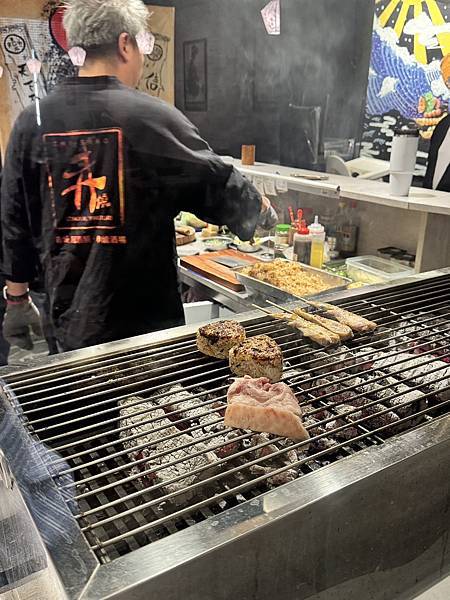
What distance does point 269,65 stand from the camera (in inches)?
136

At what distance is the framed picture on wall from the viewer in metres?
2.89

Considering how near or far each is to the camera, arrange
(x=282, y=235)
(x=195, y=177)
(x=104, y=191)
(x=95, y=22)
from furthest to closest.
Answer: (x=282, y=235), (x=195, y=177), (x=104, y=191), (x=95, y=22)

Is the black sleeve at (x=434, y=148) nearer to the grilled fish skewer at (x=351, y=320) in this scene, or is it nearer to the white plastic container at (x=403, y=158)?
the white plastic container at (x=403, y=158)

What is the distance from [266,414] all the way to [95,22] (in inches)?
79.0

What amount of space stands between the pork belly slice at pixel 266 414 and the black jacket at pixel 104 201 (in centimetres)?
141

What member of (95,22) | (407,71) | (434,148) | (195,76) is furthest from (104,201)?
(407,71)

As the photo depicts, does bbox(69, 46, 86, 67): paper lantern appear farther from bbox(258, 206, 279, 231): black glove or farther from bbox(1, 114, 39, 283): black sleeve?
bbox(258, 206, 279, 231): black glove

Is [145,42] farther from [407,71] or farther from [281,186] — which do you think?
[407,71]

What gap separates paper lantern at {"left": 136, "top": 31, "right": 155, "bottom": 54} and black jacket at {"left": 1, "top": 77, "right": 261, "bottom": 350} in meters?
0.26

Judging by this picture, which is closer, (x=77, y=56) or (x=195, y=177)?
(x=77, y=56)

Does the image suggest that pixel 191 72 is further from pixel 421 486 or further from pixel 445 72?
pixel 445 72

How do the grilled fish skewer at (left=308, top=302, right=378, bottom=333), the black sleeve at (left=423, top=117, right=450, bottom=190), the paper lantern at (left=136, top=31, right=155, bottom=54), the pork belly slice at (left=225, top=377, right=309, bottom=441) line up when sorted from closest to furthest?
1. the pork belly slice at (left=225, top=377, right=309, bottom=441)
2. the grilled fish skewer at (left=308, top=302, right=378, bottom=333)
3. the paper lantern at (left=136, top=31, right=155, bottom=54)
4. the black sleeve at (left=423, top=117, right=450, bottom=190)

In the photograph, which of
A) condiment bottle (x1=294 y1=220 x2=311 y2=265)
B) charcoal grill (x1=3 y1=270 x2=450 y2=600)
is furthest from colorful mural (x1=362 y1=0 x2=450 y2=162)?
charcoal grill (x1=3 y1=270 x2=450 y2=600)

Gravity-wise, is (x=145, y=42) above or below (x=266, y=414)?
above
